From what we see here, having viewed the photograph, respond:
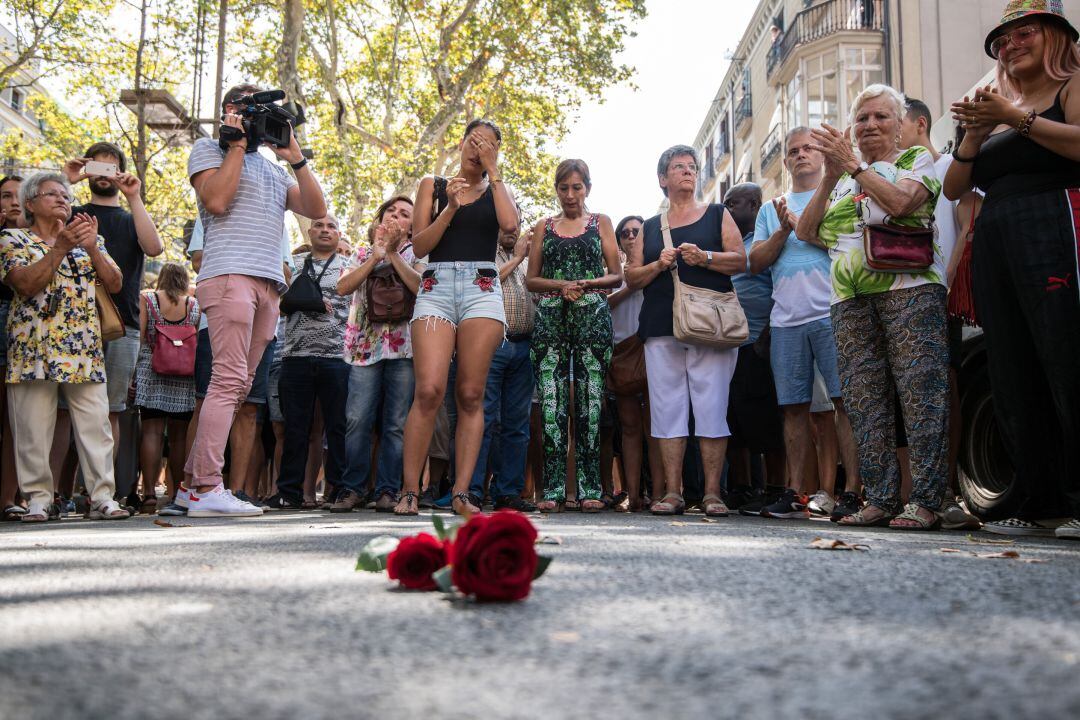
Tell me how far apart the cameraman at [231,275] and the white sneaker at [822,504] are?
3.12 metres

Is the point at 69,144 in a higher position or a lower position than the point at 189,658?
higher

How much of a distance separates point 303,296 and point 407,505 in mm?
2134

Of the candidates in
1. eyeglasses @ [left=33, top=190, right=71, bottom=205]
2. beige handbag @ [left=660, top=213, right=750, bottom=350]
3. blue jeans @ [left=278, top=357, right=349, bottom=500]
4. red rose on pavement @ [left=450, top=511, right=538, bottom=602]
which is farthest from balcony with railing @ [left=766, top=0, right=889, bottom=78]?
red rose on pavement @ [left=450, top=511, right=538, bottom=602]

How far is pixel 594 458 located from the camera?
6309 mm

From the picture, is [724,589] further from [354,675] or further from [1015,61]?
[1015,61]

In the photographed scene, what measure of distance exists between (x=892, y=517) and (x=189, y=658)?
3.91m

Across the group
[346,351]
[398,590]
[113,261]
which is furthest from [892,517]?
[113,261]

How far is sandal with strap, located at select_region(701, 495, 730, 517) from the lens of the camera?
571 cm

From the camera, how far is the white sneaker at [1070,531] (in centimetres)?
388

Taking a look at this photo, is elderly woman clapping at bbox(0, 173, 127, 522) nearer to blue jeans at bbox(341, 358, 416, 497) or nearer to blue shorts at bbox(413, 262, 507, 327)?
blue jeans at bbox(341, 358, 416, 497)

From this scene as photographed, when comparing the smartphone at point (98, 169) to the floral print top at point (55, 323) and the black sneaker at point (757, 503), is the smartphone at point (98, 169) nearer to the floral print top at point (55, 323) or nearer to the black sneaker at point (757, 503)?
the floral print top at point (55, 323)

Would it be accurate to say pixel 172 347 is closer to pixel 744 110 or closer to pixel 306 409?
pixel 306 409

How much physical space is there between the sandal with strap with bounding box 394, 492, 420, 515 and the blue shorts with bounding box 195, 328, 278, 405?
193 cm

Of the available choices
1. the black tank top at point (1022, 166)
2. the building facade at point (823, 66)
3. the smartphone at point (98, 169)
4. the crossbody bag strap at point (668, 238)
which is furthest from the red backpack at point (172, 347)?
the building facade at point (823, 66)
